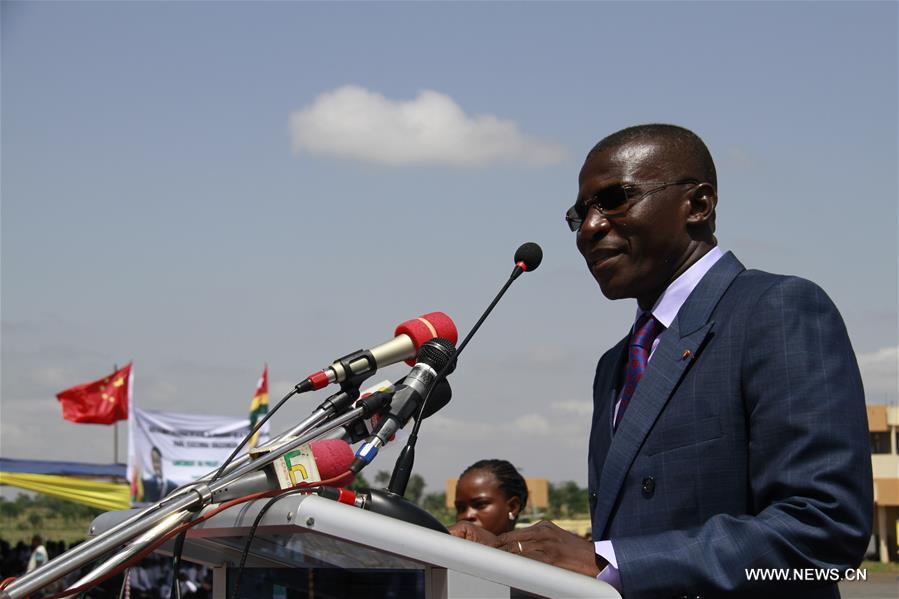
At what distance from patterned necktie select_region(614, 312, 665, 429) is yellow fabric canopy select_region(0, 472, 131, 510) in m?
19.0

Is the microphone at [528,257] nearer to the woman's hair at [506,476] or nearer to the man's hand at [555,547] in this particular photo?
the man's hand at [555,547]

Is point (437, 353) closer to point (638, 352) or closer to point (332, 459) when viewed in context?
point (332, 459)

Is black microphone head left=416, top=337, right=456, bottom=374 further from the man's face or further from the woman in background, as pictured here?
the woman in background

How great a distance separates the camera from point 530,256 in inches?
136

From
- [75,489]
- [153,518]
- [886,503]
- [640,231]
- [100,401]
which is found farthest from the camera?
[886,503]

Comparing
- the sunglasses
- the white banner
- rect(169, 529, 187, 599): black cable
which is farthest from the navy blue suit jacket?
the white banner

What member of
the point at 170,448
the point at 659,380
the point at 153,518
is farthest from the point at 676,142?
the point at 170,448

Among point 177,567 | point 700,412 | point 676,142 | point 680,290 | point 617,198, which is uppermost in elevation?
point 676,142

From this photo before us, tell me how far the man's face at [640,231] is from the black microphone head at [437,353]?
0.51 metres

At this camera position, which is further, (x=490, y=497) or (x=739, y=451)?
(x=490, y=497)

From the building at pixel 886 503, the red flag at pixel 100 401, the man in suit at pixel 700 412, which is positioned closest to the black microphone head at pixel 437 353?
the man in suit at pixel 700 412

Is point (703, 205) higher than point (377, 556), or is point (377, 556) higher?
point (703, 205)

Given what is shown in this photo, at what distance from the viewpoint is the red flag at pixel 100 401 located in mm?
25234

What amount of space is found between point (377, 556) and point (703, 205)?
1.54 m
